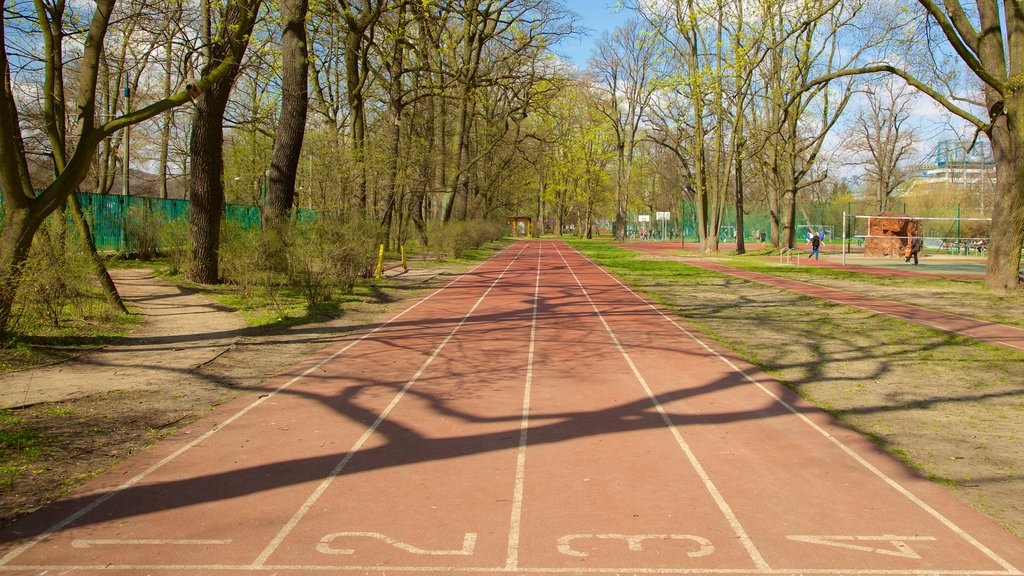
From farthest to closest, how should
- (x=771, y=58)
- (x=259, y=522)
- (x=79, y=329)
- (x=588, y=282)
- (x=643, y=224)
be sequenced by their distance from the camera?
(x=643, y=224) < (x=771, y=58) < (x=588, y=282) < (x=79, y=329) < (x=259, y=522)

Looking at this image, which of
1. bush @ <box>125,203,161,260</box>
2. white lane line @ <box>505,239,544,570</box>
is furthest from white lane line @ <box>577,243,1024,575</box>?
bush @ <box>125,203,161,260</box>

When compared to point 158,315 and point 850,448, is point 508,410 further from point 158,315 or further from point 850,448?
point 158,315

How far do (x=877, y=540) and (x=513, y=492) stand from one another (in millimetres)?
2254

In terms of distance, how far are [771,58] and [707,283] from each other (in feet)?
59.8

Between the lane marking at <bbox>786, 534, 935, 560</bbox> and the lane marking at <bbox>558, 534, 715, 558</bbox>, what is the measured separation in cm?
54

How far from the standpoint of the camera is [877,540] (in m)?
4.21

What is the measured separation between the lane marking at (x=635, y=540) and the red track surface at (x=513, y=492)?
0.01m

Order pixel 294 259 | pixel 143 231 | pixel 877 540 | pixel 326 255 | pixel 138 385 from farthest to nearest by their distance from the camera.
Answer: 1. pixel 143 231
2. pixel 326 255
3. pixel 294 259
4. pixel 138 385
5. pixel 877 540

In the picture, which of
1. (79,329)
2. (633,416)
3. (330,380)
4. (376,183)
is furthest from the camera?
(376,183)

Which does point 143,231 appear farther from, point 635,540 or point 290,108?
point 635,540

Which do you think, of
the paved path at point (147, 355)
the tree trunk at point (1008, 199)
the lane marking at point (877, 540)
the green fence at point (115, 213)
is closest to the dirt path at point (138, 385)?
the paved path at point (147, 355)

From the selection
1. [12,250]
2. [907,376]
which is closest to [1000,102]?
[907,376]

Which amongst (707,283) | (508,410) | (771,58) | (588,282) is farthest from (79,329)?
(771,58)

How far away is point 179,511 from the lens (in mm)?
4566
